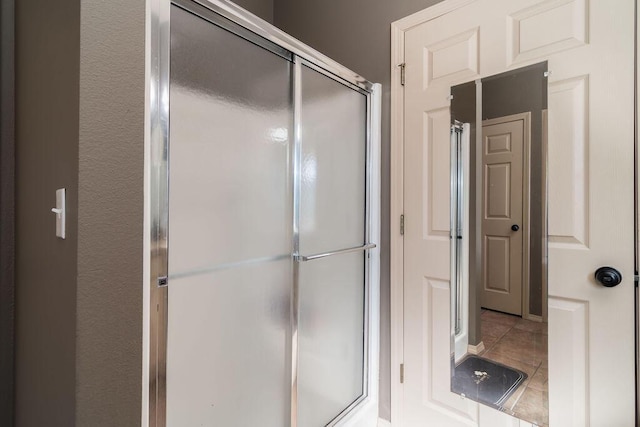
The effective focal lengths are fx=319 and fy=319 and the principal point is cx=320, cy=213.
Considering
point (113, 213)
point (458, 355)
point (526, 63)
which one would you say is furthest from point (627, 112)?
point (113, 213)

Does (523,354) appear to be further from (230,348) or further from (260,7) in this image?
(260,7)

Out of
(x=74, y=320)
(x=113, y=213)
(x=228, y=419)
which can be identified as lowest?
(x=228, y=419)

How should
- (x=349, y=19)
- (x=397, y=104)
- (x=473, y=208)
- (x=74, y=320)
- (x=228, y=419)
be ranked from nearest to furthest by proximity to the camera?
(x=74, y=320) → (x=228, y=419) → (x=473, y=208) → (x=397, y=104) → (x=349, y=19)

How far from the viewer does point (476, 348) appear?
1.45m

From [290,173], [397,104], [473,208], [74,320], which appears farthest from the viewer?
[397,104]

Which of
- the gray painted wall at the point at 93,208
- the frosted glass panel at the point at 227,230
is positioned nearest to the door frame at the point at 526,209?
the frosted glass panel at the point at 227,230

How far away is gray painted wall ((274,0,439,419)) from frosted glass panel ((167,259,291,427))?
0.63 metres

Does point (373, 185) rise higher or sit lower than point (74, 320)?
higher

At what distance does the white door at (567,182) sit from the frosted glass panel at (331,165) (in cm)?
33

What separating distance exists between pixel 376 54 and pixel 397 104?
318 millimetres

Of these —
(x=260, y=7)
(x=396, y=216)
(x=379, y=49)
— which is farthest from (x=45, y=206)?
(x=260, y=7)

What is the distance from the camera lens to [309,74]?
1.38 m

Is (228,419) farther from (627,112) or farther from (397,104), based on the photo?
(627,112)

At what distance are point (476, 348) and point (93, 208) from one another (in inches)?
61.0
